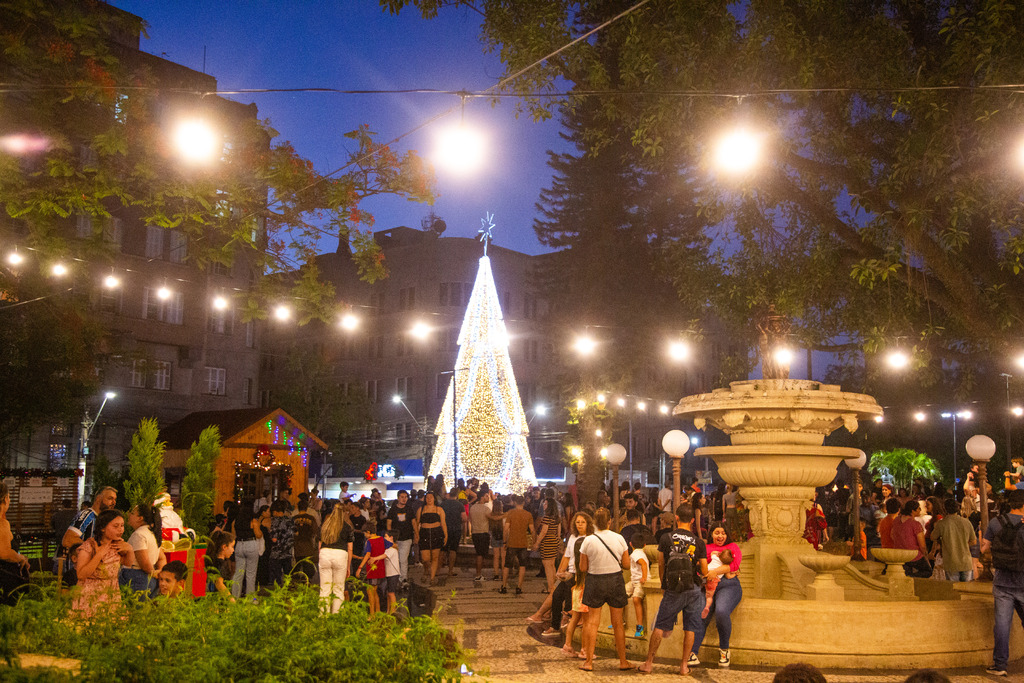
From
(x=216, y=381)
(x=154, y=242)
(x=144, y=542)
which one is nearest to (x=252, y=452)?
(x=216, y=381)

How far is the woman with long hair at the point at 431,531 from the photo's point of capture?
17.5m

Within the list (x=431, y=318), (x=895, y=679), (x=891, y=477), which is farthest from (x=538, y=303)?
(x=895, y=679)

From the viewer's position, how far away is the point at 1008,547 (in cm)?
949

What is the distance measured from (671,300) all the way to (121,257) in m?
24.0

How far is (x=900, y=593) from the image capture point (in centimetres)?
1204

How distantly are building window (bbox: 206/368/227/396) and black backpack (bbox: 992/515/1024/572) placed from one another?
4065 cm

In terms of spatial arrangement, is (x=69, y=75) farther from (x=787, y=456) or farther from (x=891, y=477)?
(x=891, y=477)

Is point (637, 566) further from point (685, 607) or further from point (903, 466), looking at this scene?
point (903, 466)

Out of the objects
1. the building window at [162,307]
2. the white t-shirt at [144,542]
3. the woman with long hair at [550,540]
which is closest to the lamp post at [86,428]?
the building window at [162,307]

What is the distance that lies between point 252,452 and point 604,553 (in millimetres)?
22778

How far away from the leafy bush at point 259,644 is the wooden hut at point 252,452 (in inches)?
943

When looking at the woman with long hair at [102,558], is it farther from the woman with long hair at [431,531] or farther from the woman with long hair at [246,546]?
the woman with long hair at [431,531]

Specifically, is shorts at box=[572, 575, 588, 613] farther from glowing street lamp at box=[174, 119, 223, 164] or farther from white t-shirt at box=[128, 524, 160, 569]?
glowing street lamp at box=[174, 119, 223, 164]

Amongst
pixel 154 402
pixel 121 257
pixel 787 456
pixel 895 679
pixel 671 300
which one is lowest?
pixel 895 679
